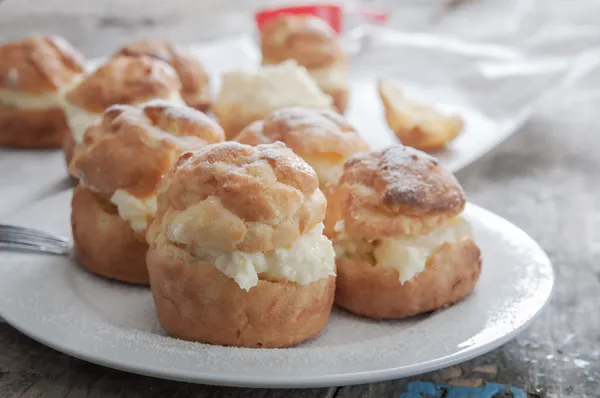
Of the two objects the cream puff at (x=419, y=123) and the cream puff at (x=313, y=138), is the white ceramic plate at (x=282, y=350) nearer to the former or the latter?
the cream puff at (x=313, y=138)

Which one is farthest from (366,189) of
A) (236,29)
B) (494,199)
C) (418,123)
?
(236,29)

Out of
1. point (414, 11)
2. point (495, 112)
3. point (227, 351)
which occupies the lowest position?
point (414, 11)

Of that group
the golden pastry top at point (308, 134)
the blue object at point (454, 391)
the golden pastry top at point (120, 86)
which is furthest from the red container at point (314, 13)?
the blue object at point (454, 391)

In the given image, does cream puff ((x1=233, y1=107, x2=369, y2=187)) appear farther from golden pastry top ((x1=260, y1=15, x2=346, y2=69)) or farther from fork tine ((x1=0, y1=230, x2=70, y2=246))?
golden pastry top ((x1=260, y1=15, x2=346, y2=69))

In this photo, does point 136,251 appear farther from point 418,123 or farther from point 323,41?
point 323,41

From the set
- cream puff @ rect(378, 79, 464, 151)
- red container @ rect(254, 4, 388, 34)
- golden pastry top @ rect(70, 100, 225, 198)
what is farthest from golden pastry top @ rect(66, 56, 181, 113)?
red container @ rect(254, 4, 388, 34)

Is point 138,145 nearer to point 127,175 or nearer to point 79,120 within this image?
point 127,175

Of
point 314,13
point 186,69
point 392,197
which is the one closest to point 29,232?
point 392,197
